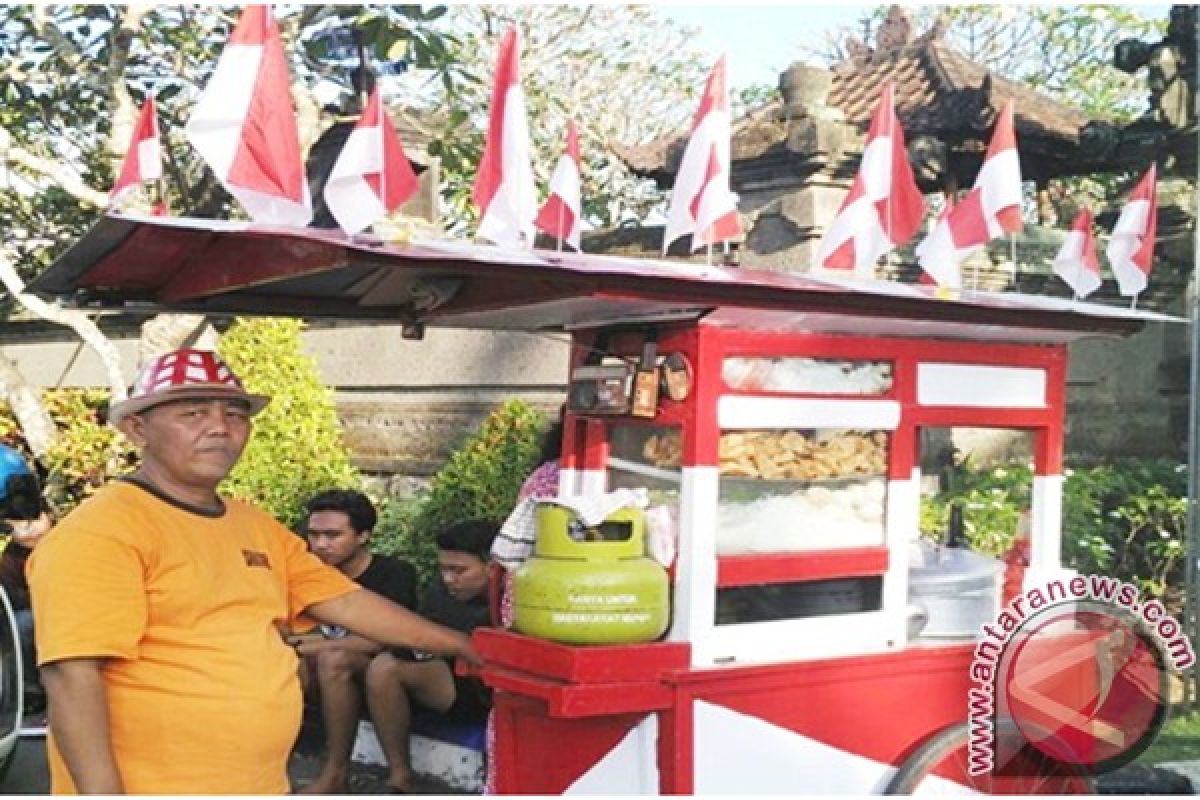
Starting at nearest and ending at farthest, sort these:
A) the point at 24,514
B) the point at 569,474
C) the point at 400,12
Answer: the point at 569,474
the point at 24,514
the point at 400,12

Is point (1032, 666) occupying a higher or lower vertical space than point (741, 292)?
lower

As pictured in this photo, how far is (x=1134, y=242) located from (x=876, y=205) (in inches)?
46.6

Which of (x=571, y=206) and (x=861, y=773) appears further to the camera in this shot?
(x=571, y=206)

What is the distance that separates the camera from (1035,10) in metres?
22.9

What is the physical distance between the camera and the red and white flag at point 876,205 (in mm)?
5180

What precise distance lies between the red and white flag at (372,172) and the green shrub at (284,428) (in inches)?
169

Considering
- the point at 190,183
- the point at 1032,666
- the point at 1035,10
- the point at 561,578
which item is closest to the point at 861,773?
the point at 1032,666

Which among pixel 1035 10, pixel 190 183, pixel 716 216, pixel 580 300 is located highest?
pixel 1035 10

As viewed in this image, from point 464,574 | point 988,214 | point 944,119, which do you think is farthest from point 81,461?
point 988,214

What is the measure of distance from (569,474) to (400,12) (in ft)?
12.7

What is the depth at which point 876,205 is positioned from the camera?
520 cm

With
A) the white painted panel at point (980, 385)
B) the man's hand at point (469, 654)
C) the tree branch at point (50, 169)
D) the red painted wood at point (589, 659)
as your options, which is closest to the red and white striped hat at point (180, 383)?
the man's hand at point (469, 654)

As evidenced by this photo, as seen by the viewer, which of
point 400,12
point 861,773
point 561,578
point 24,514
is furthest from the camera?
point 400,12

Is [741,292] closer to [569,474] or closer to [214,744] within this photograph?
[569,474]
